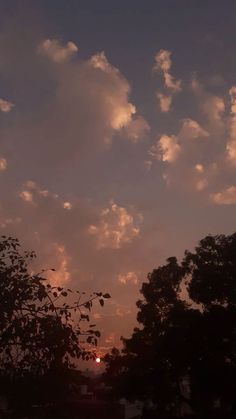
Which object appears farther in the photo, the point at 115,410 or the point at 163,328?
the point at 115,410

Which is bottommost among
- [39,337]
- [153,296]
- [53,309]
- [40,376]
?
[40,376]

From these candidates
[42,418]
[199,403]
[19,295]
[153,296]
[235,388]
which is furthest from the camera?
[153,296]

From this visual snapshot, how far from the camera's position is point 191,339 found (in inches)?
1601

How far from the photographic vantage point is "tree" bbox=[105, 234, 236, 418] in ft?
132

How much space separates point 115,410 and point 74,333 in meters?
42.8

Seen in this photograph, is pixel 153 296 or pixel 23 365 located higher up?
pixel 153 296

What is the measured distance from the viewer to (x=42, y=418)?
10156 mm

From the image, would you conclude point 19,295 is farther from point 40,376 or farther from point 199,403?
point 199,403

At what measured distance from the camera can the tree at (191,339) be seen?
132ft

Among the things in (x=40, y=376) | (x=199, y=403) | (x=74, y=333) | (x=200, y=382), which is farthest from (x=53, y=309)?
(x=199, y=403)

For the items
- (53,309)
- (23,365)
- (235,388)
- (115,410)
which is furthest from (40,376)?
(115,410)

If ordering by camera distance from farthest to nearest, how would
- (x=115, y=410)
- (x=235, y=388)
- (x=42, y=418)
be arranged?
(x=115, y=410) → (x=235, y=388) → (x=42, y=418)

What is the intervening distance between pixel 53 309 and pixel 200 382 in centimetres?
3159

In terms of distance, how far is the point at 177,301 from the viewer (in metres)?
43.5
